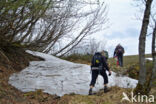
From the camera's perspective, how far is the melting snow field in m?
7.58

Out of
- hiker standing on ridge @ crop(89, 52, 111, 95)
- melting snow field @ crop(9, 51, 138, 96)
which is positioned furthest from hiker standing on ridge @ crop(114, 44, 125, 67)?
hiker standing on ridge @ crop(89, 52, 111, 95)

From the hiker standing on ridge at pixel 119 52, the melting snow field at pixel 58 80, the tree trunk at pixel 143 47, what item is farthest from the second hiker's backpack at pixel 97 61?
the hiker standing on ridge at pixel 119 52

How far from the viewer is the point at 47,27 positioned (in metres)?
10.7

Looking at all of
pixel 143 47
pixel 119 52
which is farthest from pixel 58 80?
pixel 119 52

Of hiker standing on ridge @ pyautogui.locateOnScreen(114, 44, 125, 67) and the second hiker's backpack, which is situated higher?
the second hiker's backpack

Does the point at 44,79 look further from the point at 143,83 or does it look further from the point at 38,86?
the point at 143,83

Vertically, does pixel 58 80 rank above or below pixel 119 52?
below

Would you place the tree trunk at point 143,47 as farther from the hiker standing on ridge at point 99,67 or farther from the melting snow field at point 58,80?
the hiker standing on ridge at point 99,67

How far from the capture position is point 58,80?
8.27 metres

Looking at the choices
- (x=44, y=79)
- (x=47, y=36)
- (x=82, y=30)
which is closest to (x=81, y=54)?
(x=82, y=30)

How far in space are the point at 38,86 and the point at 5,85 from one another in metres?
1.12

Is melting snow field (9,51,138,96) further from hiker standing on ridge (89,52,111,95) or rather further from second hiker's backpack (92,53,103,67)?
second hiker's backpack (92,53,103,67)

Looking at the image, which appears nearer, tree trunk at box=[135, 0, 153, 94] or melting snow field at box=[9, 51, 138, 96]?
tree trunk at box=[135, 0, 153, 94]

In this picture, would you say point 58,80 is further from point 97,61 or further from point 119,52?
point 119,52
